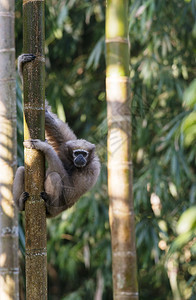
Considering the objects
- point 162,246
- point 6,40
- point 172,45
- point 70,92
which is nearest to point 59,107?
point 70,92

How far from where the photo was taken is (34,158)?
3.14 meters

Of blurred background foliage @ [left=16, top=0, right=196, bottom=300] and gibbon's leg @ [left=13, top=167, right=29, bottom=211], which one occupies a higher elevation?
blurred background foliage @ [left=16, top=0, right=196, bottom=300]

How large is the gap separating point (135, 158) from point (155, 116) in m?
0.95

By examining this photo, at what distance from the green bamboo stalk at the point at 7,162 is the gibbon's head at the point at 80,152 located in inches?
28.6

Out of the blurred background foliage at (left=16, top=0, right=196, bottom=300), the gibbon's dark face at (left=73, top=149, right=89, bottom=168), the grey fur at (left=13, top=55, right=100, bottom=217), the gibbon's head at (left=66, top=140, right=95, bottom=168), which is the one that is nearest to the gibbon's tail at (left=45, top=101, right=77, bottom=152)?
the grey fur at (left=13, top=55, right=100, bottom=217)

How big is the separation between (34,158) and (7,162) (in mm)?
1107

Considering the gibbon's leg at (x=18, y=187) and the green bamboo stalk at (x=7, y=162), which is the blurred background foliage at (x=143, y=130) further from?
the gibbon's leg at (x=18, y=187)

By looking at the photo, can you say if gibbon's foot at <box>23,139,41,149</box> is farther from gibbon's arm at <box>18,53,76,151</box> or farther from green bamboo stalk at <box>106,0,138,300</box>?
gibbon's arm at <box>18,53,76,151</box>

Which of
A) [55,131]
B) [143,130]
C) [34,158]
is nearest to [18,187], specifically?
[55,131]

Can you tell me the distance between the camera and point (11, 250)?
167 inches

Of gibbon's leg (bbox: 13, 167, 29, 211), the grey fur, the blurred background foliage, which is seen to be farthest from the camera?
the blurred background foliage

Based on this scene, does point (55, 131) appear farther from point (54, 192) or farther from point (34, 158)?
point (34, 158)

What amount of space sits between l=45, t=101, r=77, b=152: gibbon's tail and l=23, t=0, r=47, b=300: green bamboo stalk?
1.66m

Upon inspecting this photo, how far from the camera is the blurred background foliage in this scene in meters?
7.40
